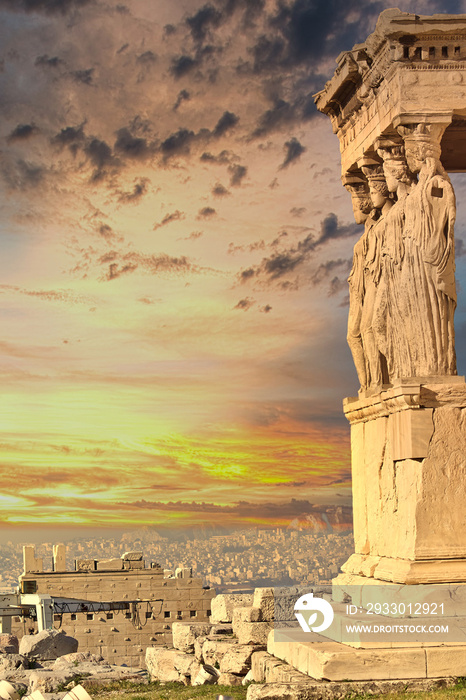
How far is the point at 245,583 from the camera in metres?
40.8

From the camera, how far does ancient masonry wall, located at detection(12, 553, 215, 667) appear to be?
150ft

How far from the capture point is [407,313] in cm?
1098

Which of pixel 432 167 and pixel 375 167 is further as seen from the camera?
pixel 375 167

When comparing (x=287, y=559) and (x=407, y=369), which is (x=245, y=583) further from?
(x=407, y=369)

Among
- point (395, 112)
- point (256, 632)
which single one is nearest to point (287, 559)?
point (256, 632)

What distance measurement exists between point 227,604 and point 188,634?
4.34 ft

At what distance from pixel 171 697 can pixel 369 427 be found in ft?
13.2

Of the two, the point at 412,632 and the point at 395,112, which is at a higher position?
the point at 395,112

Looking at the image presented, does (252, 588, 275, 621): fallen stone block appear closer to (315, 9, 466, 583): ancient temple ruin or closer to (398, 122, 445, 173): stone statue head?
(315, 9, 466, 583): ancient temple ruin

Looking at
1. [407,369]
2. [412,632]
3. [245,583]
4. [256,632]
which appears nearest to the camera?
[412,632]

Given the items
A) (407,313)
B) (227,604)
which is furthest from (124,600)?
(407,313)

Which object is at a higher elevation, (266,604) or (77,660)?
(266,604)

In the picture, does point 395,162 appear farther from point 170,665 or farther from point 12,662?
point 12,662

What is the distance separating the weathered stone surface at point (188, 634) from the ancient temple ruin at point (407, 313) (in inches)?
156
